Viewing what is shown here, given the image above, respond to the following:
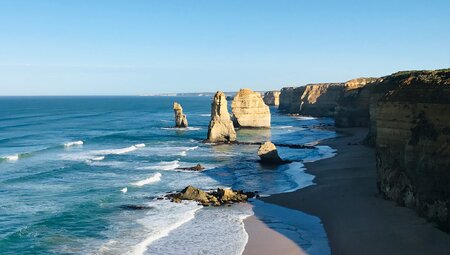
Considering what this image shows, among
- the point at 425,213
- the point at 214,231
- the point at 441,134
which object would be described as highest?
the point at 441,134

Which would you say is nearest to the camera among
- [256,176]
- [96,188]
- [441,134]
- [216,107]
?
[441,134]

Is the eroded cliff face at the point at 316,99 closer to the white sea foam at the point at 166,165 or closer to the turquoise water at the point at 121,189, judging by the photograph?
the turquoise water at the point at 121,189

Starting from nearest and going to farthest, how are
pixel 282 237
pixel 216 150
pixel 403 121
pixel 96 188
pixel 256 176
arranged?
pixel 282 237 < pixel 403 121 < pixel 96 188 < pixel 256 176 < pixel 216 150

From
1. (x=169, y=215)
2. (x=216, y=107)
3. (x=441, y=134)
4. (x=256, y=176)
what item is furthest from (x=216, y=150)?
(x=441, y=134)

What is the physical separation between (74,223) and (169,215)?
579 cm

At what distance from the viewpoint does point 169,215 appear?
30438 millimetres

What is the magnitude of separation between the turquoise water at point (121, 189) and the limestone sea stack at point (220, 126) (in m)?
3.68

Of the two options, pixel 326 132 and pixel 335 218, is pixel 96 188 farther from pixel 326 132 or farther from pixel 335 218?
pixel 326 132

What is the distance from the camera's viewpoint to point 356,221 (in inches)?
1048

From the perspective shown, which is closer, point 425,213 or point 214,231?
point 425,213

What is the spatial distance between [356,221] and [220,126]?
44618 millimetres

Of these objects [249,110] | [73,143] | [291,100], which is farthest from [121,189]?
[291,100]

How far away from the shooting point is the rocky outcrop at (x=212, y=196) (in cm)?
3358

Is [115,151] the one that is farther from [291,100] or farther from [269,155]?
[291,100]
